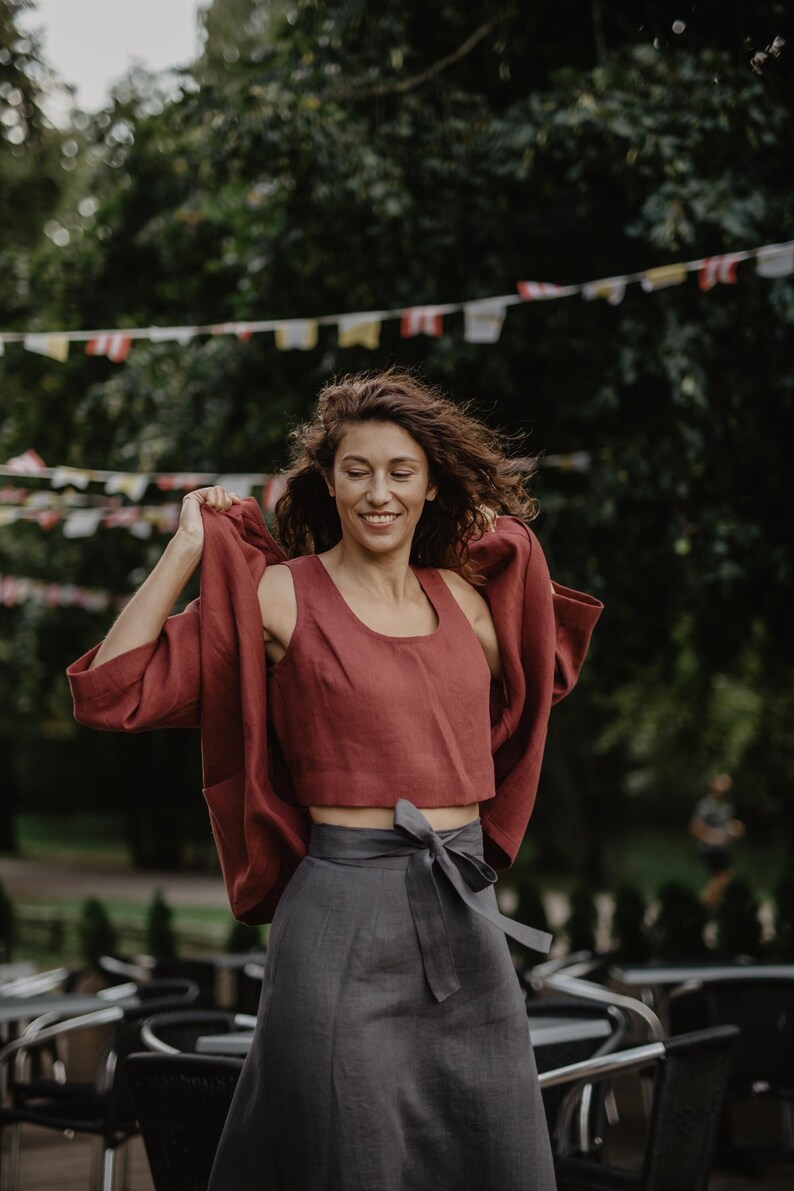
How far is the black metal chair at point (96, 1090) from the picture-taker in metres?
3.82

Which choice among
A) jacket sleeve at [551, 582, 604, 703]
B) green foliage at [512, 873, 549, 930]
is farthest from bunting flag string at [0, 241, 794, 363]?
green foliage at [512, 873, 549, 930]

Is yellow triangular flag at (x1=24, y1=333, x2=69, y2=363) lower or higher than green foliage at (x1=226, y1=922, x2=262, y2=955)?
higher

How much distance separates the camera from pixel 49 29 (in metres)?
8.40

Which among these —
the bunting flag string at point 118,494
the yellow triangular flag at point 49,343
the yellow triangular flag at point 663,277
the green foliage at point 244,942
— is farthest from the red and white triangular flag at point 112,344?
the green foliage at point 244,942

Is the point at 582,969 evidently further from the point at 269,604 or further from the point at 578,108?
the point at 269,604

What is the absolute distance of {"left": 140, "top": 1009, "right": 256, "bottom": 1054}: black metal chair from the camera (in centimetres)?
357

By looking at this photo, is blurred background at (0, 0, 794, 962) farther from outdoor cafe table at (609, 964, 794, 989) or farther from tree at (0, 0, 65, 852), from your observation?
outdoor cafe table at (609, 964, 794, 989)

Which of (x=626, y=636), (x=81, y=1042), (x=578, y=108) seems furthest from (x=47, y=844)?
(x=578, y=108)

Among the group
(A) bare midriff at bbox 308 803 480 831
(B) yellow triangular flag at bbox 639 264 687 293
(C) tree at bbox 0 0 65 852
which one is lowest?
(A) bare midriff at bbox 308 803 480 831

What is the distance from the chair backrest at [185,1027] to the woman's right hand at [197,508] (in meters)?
1.86

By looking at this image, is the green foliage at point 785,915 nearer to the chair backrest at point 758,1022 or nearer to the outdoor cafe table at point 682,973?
the outdoor cafe table at point 682,973

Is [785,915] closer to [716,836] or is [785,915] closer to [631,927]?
[631,927]

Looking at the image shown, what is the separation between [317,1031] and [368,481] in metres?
0.87

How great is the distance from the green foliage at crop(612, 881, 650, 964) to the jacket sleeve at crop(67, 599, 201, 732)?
5857mm
